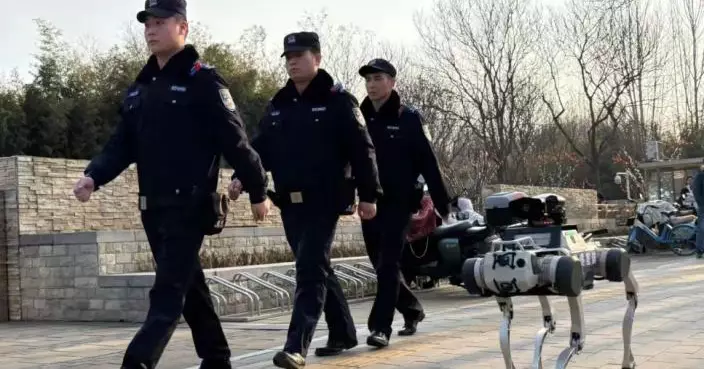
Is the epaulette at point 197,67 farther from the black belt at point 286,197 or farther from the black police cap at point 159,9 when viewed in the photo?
the black belt at point 286,197

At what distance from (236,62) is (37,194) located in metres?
26.6

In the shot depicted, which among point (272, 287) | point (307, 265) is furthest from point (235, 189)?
point (272, 287)

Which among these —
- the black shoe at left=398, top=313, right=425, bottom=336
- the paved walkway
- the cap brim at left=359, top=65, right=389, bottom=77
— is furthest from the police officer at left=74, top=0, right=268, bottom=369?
the black shoe at left=398, top=313, right=425, bottom=336

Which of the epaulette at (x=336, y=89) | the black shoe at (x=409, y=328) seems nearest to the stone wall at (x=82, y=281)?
the black shoe at (x=409, y=328)

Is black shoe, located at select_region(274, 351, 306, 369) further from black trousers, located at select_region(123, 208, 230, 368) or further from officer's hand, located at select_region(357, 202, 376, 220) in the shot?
officer's hand, located at select_region(357, 202, 376, 220)

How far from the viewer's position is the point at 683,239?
16.0 meters

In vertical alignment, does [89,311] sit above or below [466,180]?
below

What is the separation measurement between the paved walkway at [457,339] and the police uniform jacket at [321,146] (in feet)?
3.55

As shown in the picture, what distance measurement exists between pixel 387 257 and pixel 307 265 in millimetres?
1081

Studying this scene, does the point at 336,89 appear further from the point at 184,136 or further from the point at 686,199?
the point at 686,199

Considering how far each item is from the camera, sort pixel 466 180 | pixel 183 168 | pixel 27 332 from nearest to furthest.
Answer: pixel 183 168 → pixel 27 332 → pixel 466 180

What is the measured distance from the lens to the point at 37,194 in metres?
9.77

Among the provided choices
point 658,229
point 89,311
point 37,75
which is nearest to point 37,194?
point 89,311

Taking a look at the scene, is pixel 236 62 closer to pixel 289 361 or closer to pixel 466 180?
pixel 466 180
